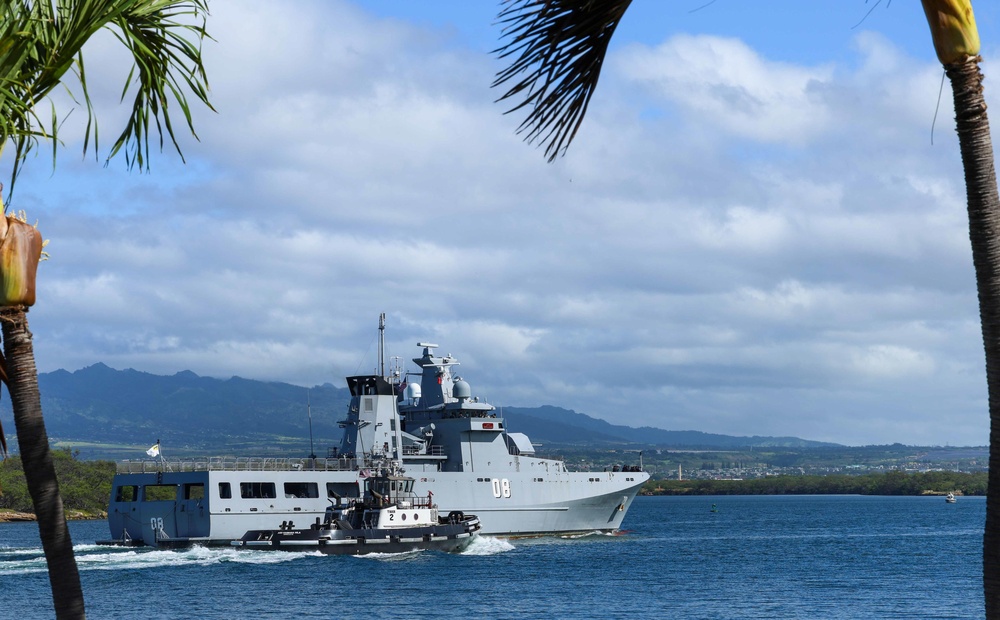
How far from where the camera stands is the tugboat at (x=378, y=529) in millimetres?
45906

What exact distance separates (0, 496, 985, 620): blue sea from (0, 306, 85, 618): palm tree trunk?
2714 cm

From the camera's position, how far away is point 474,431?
53031 mm

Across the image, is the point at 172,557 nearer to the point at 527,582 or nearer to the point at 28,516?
the point at 527,582

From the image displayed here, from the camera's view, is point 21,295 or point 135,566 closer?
point 21,295

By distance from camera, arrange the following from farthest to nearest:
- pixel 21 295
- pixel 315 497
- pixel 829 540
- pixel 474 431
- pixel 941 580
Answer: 1. pixel 829 540
2. pixel 474 431
3. pixel 315 497
4. pixel 941 580
5. pixel 21 295

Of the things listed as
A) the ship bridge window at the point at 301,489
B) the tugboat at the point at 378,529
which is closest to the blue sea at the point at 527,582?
the tugboat at the point at 378,529

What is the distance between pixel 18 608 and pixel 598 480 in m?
28.5

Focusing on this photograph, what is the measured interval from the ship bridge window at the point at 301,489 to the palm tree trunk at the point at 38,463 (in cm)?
4371

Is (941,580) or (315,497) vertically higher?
(315,497)

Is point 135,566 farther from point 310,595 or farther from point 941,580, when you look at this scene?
point 941,580

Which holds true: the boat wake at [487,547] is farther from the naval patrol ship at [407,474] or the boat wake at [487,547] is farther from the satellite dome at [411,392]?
the satellite dome at [411,392]

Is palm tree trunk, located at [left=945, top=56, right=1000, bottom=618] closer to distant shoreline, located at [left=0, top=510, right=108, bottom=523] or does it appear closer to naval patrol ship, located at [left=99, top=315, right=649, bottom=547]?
naval patrol ship, located at [left=99, top=315, right=649, bottom=547]

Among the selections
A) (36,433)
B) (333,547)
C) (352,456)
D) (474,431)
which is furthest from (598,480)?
(36,433)

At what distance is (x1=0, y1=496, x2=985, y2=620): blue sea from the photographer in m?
33.9
